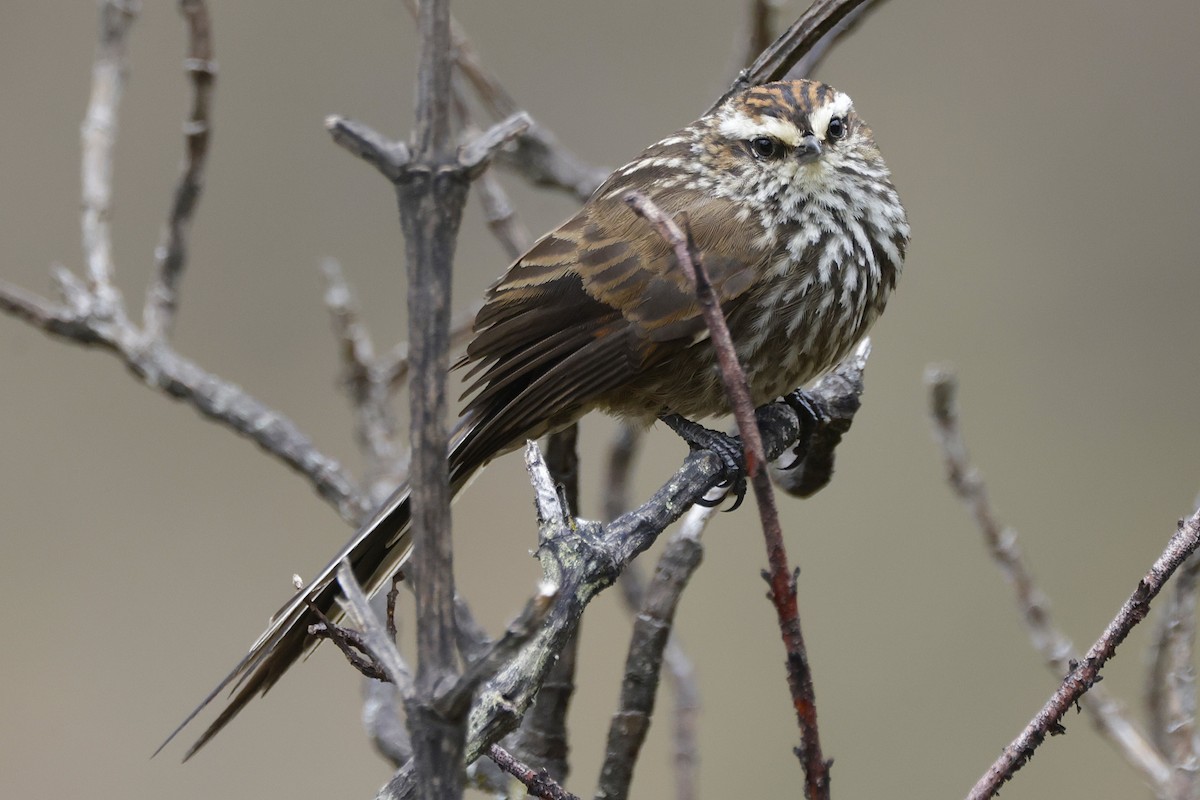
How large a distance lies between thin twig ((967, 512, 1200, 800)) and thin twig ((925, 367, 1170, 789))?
50 cm

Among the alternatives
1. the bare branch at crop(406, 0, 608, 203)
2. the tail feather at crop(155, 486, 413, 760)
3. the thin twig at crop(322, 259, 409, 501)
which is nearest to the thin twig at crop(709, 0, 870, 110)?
the bare branch at crop(406, 0, 608, 203)

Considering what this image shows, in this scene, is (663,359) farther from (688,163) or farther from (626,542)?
(626,542)

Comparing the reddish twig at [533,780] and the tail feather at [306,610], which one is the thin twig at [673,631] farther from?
the reddish twig at [533,780]

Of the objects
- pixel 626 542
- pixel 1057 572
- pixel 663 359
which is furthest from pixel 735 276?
pixel 1057 572

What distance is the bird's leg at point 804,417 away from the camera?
2.78 metres

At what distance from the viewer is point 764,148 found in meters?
3.01

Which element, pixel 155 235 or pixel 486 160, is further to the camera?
pixel 155 235

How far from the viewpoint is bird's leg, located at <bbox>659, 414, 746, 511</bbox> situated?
262 centimetres

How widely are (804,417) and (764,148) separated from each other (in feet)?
2.06

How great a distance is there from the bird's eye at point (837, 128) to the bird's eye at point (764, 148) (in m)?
0.15

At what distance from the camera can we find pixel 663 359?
9.34 ft

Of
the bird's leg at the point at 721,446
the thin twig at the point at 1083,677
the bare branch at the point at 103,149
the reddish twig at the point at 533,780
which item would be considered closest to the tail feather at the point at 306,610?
the reddish twig at the point at 533,780

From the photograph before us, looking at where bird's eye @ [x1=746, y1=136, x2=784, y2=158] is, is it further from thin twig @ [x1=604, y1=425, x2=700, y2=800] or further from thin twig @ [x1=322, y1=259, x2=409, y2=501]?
thin twig @ [x1=322, y1=259, x2=409, y2=501]

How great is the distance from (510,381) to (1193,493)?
382 cm
